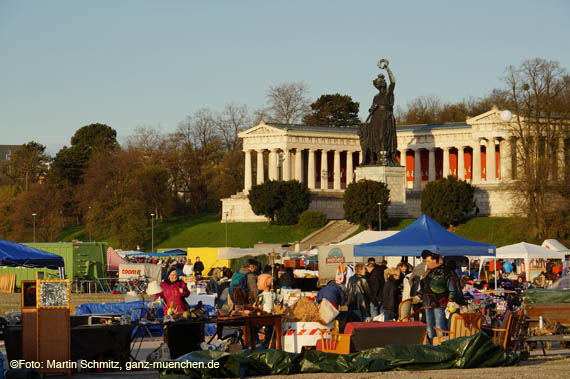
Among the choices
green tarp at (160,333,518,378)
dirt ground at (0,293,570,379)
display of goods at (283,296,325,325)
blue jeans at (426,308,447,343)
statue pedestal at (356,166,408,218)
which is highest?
statue pedestal at (356,166,408,218)

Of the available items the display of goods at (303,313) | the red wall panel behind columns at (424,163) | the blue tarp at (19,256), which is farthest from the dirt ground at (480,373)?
the red wall panel behind columns at (424,163)

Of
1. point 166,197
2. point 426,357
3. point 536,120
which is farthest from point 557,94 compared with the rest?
point 426,357

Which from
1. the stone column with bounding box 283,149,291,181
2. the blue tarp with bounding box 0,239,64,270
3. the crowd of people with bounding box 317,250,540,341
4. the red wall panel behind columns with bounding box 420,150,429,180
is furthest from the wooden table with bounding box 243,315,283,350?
the red wall panel behind columns with bounding box 420,150,429,180

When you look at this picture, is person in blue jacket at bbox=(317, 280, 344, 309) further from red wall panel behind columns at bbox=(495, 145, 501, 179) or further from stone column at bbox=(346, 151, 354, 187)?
stone column at bbox=(346, 151, 354, 187)

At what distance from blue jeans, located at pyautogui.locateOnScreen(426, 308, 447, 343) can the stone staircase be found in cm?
5753

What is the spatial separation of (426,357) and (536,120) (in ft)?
181

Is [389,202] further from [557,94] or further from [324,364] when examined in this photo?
[324,364]

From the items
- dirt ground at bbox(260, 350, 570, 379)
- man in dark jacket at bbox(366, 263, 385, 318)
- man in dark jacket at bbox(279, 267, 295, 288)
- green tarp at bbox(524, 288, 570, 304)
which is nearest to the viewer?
dirt ground at bbox(260, 350, 570, 379)

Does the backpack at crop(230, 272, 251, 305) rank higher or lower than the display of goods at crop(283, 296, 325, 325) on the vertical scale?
higher

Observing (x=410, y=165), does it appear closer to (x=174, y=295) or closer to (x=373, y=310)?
(x=373, y=310)

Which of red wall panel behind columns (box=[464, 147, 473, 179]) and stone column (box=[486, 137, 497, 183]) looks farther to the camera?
red wall panel behind columns (box=[464, 147, 473, 179])

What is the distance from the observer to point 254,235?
281ft

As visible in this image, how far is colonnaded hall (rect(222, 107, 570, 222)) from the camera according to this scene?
93.1m

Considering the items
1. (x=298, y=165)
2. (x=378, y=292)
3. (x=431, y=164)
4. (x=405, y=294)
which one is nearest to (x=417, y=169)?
(x=431, y=164)
